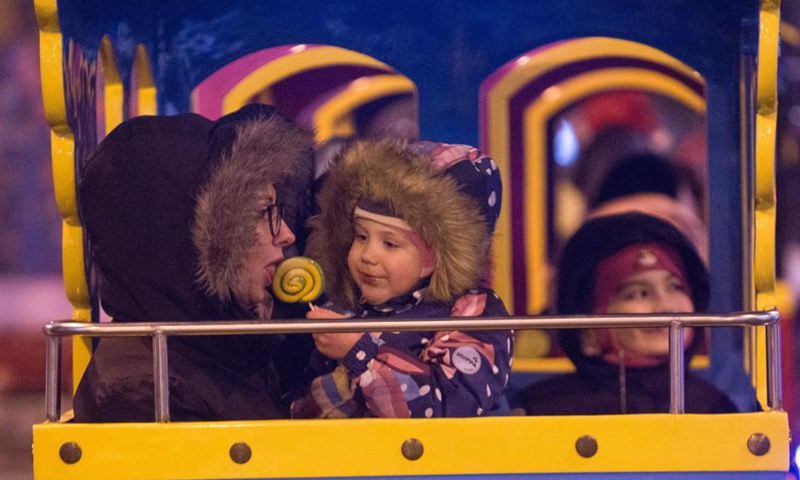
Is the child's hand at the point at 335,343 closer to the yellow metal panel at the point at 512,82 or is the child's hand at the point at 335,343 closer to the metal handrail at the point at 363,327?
the metal handrail at the point at 363,327

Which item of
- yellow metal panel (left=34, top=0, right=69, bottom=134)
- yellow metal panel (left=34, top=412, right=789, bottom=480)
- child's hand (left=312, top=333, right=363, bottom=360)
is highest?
yellow metal panel (left=34, top=0, right=69, bottom=134)

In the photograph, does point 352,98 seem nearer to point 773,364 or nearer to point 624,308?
point 624,308

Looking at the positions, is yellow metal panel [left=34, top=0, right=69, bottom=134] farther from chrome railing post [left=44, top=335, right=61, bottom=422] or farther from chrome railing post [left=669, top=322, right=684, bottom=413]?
chrome railing post [left=669, top=322, right=684, bottom=413]

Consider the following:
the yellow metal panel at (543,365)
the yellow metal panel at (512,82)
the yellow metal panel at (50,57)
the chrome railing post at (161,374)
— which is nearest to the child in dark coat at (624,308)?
the yellow metal panel at (543,365)

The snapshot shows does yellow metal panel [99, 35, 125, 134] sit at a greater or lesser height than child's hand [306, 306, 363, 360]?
greater

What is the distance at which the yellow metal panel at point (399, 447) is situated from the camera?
6.30 ft

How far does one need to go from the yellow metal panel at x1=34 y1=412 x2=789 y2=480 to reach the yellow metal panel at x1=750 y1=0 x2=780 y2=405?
0.92ft

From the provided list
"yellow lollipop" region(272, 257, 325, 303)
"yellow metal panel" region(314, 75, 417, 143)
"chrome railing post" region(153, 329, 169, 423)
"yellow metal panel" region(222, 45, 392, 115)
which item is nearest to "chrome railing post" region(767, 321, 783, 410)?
"yellow lollipop" region(272, 257, 325, 303)

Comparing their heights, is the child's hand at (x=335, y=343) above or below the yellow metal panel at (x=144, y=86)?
below

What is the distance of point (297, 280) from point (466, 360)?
35cm

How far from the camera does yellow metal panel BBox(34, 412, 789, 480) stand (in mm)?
1921

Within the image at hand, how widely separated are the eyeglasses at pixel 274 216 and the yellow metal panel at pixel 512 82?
66 centimetres

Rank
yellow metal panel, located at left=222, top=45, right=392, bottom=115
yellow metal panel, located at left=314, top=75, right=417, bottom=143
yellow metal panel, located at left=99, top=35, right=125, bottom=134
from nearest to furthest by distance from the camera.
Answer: yellow metal panel, located at left=99, top=35, right=125, bottom=134, yellow metal panel, located at left=222, top=45, right=392, bottom=115, yellow metal panel, located at left=314, top=75, right=417, bottom=143

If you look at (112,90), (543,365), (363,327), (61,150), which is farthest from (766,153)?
(112,90)
